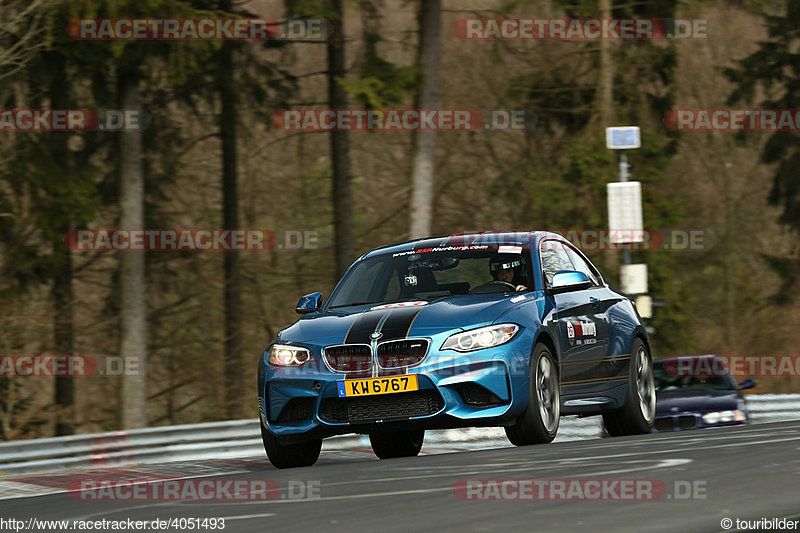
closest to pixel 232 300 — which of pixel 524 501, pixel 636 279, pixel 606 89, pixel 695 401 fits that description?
pixel 606 89

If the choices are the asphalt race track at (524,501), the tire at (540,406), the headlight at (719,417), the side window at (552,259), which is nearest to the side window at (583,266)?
the side window at (552,259)

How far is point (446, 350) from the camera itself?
8664 mm

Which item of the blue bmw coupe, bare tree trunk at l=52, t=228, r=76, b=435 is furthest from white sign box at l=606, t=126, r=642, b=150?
bare tree trunk at l=52, t=228, r=76, b=435

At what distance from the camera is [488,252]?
10.2m

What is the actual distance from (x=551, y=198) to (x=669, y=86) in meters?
4.61

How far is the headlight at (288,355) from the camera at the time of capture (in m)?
8.98

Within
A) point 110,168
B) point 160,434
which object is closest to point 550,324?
point 160,434

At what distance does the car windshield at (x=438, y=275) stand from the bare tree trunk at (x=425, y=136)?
11.0 m

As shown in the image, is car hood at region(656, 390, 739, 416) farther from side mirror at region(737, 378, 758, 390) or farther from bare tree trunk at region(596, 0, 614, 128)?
bare tree trunk at region(596, 0, 614, 128)

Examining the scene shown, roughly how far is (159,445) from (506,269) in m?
4.70

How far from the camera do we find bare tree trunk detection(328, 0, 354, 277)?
24.9m

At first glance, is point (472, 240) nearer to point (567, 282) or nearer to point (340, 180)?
point (567, 282)

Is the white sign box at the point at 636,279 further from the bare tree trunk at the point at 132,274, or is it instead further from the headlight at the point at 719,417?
the bare tree trunk at the point at 132,274

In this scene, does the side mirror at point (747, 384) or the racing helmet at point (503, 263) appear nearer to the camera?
the racing helmet at point (503, 263)
